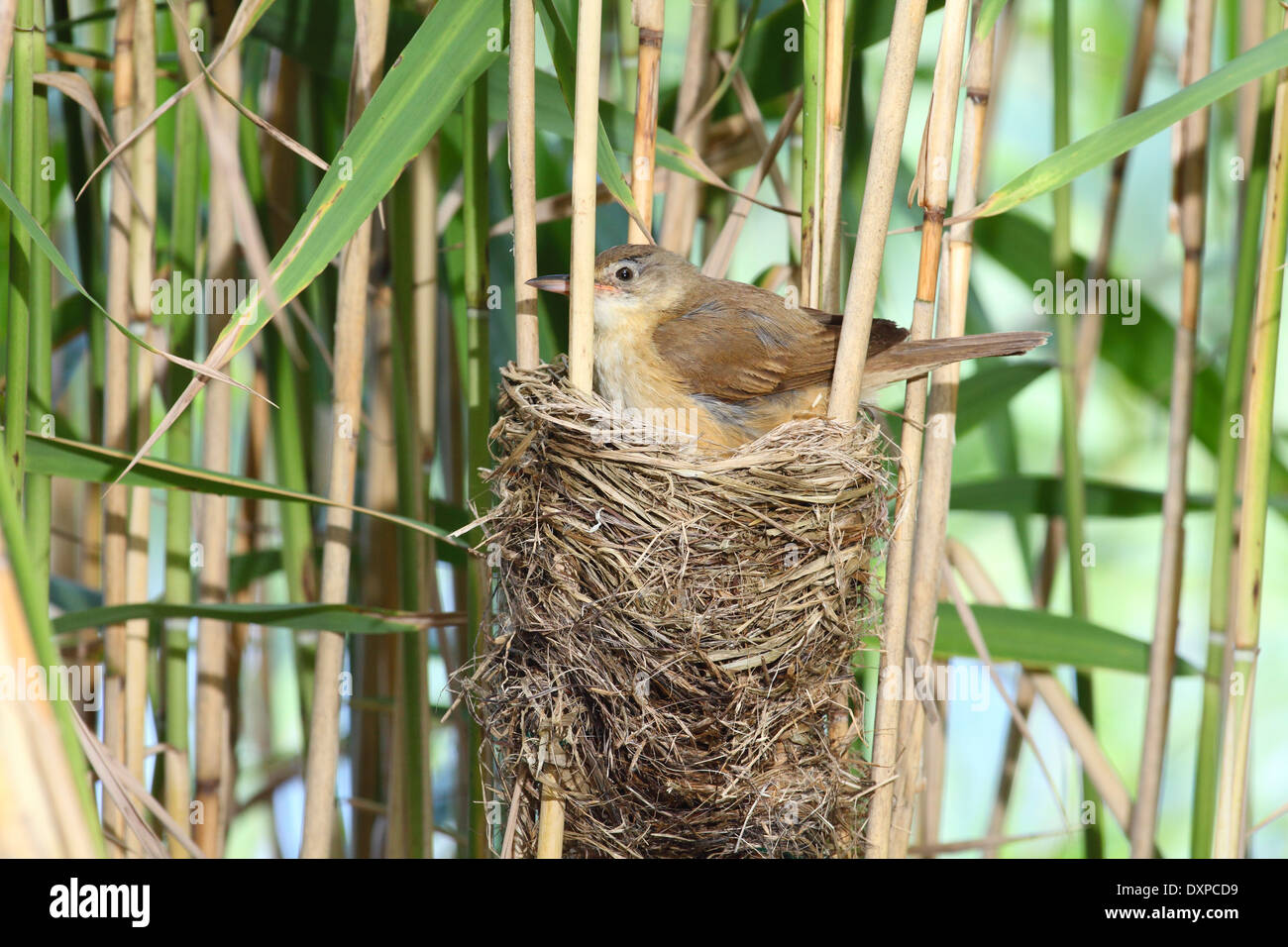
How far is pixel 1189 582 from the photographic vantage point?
411 cm

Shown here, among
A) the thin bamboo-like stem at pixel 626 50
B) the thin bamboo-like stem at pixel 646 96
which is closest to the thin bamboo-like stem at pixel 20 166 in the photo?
the thin bamboo-like stem at pixel 646 96

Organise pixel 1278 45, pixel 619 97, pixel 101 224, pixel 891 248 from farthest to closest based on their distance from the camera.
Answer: pixel 891 248 → pixel 619 97 → pixel 101 224 → pixel 1278 45

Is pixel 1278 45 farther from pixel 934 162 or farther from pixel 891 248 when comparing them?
pixel 891 248

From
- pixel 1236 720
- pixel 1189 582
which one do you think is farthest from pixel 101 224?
pixel 1189 582

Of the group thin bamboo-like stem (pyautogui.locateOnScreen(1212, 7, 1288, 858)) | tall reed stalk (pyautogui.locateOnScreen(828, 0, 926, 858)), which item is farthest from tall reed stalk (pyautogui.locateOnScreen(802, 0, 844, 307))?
thin bamboo-like stem (pyautogui.locateOnScreen(1212, 7, 1288, 858))

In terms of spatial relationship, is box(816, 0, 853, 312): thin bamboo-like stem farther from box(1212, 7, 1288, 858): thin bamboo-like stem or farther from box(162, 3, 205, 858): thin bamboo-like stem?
box(162, 3, 205, 858): thin bamboo-like stem

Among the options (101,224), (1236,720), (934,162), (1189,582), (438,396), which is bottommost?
(1236,720)

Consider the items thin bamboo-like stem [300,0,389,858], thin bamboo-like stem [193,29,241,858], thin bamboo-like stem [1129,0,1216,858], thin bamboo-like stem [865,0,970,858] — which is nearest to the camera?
thin bamboo-like stem [865,0,970,858]

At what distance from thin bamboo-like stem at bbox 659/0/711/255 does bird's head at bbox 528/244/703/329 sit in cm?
8

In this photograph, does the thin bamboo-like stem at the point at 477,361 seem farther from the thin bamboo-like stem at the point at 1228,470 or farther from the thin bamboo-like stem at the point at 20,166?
the thin bamboo-like stem at the point at 1228,470

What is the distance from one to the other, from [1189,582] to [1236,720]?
242 centimetres

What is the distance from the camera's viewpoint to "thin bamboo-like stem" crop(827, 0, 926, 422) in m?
1.58

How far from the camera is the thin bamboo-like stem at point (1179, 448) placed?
2098 millimetres

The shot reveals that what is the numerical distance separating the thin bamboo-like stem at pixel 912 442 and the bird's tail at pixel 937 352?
0.06 m
